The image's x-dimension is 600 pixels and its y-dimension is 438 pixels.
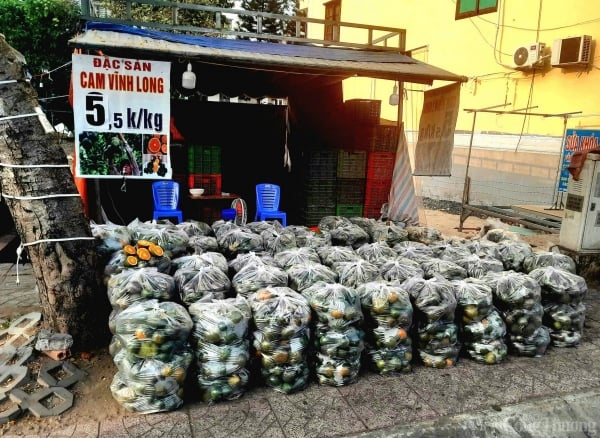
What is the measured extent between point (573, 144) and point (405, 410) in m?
8.07

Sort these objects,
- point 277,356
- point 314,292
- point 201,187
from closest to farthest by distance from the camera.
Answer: point 277,356 < point 314,292 < point 201,187

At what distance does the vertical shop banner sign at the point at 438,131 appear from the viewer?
24.5ft

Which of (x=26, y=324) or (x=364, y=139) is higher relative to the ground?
(x=364, y=139)

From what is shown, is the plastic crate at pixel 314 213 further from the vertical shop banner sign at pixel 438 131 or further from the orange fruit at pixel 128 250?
the orange fruit at pixel 128 250

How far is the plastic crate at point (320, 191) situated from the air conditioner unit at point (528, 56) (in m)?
5.70

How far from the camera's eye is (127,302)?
3600 millimetres

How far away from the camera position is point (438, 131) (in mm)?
7801

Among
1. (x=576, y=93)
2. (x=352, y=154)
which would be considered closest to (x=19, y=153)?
(x=352, y=154)

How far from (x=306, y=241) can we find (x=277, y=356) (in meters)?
2.33

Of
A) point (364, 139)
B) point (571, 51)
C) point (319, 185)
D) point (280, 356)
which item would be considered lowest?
point (280, 356)

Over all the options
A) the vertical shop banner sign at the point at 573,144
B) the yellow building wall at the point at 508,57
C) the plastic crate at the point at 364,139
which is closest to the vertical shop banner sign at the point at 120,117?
the plastic crate at the point at 364,139

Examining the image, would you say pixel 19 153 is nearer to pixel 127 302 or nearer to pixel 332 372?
pixel 127 302

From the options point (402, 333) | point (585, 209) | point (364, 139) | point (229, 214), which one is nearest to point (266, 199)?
point (229, 214)

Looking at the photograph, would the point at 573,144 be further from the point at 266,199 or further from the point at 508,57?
the point at 266,199
